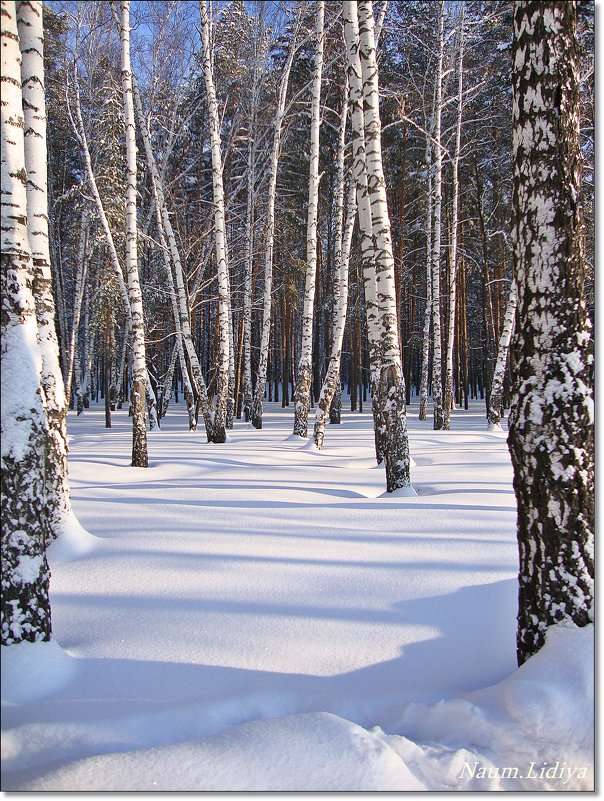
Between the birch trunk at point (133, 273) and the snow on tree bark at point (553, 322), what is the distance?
6.45 metres

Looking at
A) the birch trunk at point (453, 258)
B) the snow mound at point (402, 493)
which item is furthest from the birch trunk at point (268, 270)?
the snow mound at point (402, 493)

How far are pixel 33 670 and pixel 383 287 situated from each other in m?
5.34

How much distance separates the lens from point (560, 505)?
8.30 ft

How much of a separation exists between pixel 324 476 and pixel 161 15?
588 cm

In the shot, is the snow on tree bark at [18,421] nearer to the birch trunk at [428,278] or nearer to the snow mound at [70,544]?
the snow mound at [70,544]

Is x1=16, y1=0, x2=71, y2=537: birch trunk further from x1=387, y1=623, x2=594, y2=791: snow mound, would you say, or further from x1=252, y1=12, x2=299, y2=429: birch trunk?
x1=252, y1=12, x2=299, y2=429: birch trunk

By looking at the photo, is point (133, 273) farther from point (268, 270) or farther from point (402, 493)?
point (268, 270)

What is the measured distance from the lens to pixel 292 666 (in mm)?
2498

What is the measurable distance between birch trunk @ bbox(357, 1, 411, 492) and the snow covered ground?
1632 millimetres

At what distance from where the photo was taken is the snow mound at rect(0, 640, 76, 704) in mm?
1736

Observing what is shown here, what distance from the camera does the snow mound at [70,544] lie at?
11.8ft

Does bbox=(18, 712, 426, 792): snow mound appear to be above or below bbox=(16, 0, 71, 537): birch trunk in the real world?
below

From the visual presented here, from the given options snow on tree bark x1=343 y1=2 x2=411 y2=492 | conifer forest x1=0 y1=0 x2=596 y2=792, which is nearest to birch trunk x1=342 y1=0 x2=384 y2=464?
snow on tree bark x1=343 y1=2 x2=411 y2=492

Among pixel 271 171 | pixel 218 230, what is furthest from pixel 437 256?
pixel 218 230
